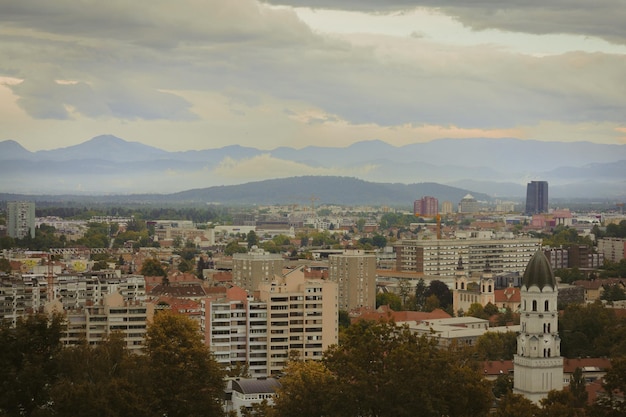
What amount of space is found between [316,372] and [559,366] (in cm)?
1130

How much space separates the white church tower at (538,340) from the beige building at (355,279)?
143ft

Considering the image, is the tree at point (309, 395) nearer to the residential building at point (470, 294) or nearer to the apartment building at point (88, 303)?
the apartment building at point (88, 303)

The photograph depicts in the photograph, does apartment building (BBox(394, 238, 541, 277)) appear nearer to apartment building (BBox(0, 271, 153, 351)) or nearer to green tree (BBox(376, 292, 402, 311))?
green tree (BBox(376, 292, 402, 311))

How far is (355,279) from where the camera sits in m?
98.7

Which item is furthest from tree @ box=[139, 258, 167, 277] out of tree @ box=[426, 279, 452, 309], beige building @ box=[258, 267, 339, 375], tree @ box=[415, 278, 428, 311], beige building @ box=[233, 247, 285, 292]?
beige building @ box=[258, 267, 339, 375]

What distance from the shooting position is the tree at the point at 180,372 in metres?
42.8

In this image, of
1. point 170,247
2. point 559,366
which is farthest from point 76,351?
point 170,247

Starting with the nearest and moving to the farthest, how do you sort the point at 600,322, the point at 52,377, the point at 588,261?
the point at 52,377, the point at 600,322, the point at 588,261

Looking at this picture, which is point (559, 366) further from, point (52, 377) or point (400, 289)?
point (400, 289)

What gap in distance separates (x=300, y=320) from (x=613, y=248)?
3461 inches

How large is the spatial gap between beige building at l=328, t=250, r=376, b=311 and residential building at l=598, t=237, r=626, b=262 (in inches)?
1873

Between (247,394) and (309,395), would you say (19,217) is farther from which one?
(309,395)

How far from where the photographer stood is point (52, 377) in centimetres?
4112

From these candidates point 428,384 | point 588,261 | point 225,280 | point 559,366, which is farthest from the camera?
point 588,261
